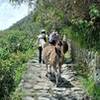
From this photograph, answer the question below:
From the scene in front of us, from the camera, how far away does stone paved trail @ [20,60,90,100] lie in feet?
41.2

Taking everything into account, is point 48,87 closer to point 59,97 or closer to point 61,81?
point 61,81

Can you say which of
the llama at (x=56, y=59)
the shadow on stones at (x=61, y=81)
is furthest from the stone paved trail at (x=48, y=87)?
the llama at (x=56, y=59)

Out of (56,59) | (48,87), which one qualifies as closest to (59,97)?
(48,87)

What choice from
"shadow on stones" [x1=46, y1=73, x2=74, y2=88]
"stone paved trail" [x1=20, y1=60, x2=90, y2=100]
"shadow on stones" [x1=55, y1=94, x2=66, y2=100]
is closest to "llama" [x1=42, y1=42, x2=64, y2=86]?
"shadow on stones" [x1=46, y1=73, x2=74, y2=88]

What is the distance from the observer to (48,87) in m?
13.8

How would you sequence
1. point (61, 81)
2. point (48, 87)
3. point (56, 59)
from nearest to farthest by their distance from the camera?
1. point (48, 87)
2. point (56, 59)
3. point (61, 81)

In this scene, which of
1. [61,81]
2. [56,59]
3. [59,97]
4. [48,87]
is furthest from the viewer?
[61,81]

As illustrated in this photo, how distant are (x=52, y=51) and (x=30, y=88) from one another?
5.40 feet

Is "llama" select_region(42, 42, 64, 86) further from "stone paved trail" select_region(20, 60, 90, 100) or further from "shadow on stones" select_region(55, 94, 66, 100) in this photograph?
"shadow on stones" select_region(55, 94, 66, 100)

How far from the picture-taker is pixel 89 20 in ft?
44.9

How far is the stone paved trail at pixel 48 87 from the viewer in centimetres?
1255

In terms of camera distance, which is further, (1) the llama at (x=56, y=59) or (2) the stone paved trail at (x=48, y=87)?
(1) the llama at (x=56, y=59)

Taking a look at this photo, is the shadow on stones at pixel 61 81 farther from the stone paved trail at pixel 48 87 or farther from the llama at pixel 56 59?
the llama at pixel 56 59

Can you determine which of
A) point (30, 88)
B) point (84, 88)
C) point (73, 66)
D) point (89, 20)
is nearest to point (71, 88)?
point (84, 88)
